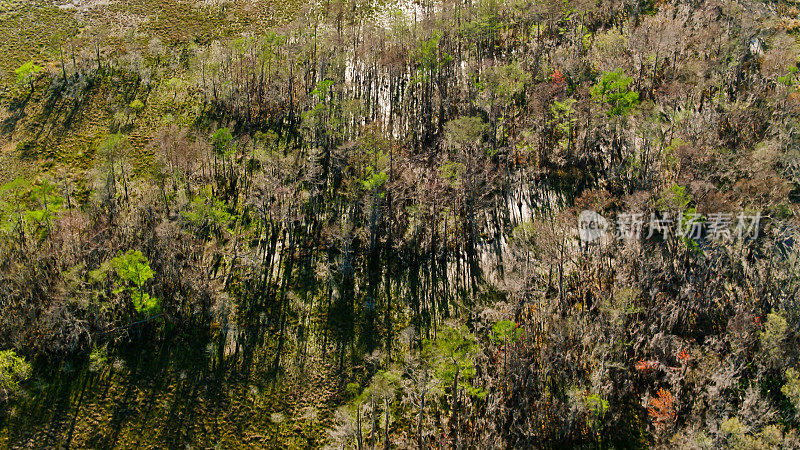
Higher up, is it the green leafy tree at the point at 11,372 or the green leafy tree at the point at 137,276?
the green leafy tree at the point at 137,276

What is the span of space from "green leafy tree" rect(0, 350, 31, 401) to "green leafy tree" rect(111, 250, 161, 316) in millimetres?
6694

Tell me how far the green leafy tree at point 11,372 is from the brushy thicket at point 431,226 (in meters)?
0.15

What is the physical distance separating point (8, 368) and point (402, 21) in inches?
2048

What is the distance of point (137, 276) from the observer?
3553cm

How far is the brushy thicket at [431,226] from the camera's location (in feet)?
109

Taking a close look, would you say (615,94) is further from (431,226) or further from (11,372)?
(11,372)

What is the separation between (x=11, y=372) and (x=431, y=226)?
29.8m

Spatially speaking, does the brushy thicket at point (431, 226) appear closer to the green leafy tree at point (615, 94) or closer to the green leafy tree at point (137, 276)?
the green leafy tree at point (137, 276)

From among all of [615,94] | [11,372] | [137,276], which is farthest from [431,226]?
[11,372]

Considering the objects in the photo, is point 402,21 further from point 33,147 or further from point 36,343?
point 36,343

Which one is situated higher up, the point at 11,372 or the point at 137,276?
the point at 137,276

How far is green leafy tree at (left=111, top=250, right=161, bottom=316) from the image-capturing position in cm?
3491

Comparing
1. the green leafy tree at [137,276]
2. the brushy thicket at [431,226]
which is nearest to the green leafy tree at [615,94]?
the brushy thicket at [431,226]

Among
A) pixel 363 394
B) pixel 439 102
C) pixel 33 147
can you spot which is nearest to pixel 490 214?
pixel 439 102
